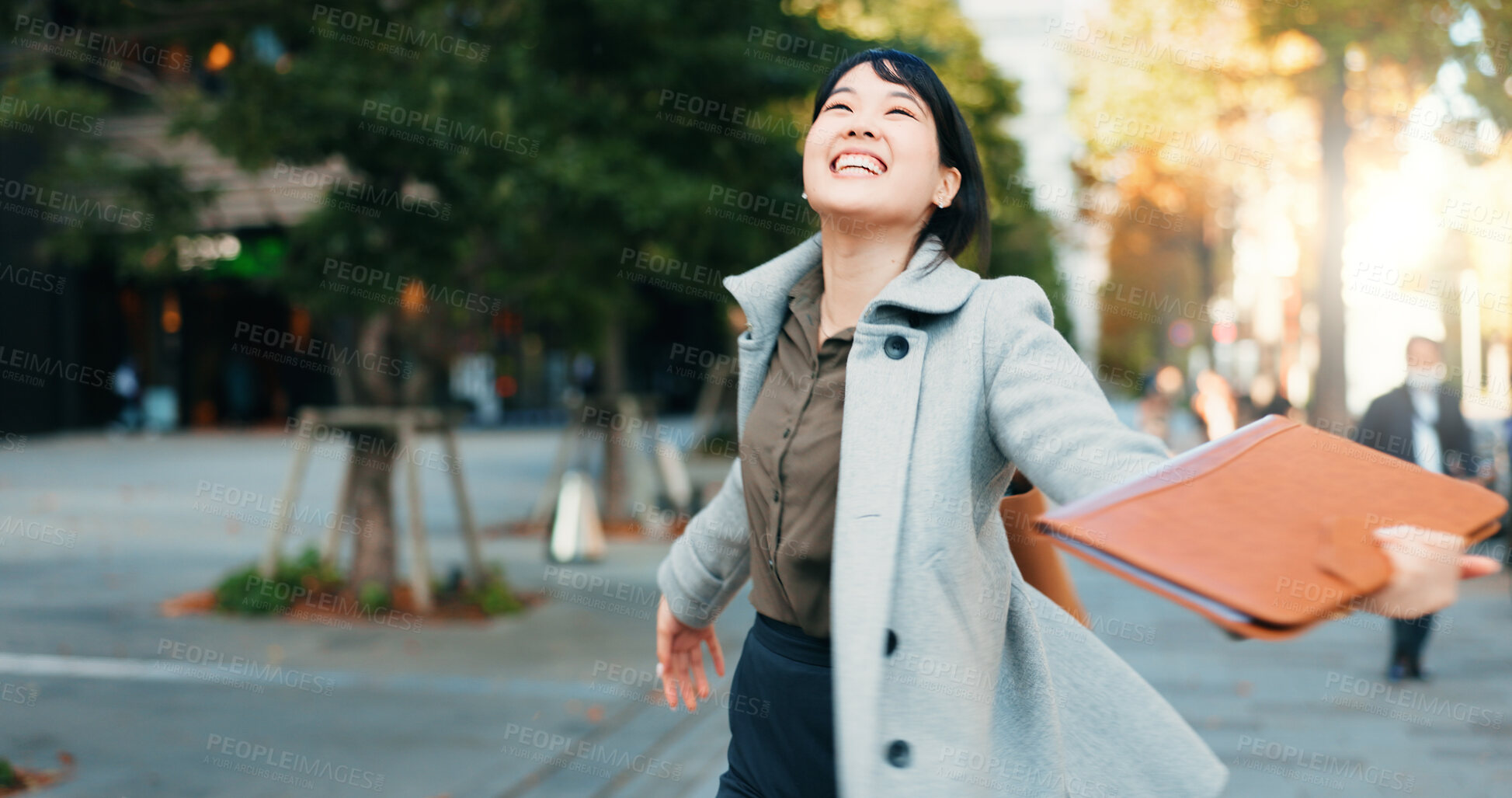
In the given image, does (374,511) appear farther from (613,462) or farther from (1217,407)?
(1217,407)

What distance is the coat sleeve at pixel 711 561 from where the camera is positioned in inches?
94.6

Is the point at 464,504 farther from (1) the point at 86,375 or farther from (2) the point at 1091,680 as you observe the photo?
(1) the point at 86,375

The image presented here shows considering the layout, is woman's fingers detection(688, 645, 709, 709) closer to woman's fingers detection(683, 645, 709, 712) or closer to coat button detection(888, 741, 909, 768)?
woman's fingers detection(683, 645, 709, 712)

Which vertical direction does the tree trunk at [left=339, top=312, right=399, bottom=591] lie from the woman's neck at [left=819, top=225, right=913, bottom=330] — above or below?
below

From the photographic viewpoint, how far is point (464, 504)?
8.83 m

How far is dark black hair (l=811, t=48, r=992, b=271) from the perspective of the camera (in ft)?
6.77

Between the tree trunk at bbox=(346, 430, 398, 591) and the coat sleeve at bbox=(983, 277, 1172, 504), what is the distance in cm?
705

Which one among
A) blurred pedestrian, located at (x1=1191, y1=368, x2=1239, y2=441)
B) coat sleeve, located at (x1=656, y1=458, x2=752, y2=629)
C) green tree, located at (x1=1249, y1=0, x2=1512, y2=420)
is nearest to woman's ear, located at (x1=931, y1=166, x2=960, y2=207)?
coat sleeve, located at (x1=656, y1=458, x2=752, y2=629)

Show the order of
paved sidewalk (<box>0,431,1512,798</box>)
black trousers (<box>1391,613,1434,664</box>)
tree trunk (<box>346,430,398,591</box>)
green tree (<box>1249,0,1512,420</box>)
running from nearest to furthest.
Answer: paved sidewalk (<box>0,431,1512,798</box>) → black trousers (<box>1391,613,1434,664</box>) → tree trunk (<box>346,430,398,591</box>) → green tree (<box>1249,0,1512,420</box>)

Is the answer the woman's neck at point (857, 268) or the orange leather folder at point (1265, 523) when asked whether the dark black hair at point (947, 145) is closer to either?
the woman's neck at point (857, 268)

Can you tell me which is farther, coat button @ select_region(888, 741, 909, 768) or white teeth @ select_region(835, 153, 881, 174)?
white teeth @ select_region(835, 153, 881, 174)

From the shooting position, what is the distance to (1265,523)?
137 centimetres

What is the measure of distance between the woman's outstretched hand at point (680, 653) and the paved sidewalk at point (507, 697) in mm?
2380

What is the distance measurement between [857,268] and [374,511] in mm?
6875
